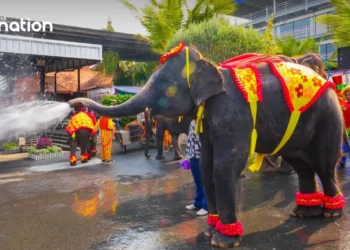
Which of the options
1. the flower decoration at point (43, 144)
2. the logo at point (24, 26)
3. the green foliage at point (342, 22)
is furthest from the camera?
the logo at point (24, 26)

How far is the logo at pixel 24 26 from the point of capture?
15.5 meters

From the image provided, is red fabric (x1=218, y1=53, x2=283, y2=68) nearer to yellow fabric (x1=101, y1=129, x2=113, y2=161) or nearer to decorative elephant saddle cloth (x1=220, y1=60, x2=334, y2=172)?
decorative elephant saddle cloth (x1=220, y1=60, x2=334, y2=172)

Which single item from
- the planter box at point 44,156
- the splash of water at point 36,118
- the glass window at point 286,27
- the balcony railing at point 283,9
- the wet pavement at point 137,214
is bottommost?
the wet pavement at point 137,214

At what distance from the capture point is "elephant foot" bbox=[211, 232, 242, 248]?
379 cm

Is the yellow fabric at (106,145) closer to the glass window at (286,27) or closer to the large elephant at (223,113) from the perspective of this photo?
the large elephant at (223,113)

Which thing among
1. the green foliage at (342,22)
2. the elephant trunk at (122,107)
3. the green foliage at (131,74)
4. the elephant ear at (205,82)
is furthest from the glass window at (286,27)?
the elephant trunk at (122,107)

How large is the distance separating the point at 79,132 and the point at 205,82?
6867 mm

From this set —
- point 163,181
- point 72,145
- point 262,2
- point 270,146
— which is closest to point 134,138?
point 72,145

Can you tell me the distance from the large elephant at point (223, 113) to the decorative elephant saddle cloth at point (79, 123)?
6269 millimetres

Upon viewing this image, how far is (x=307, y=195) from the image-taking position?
15.2ft

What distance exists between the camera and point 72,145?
10.1 m

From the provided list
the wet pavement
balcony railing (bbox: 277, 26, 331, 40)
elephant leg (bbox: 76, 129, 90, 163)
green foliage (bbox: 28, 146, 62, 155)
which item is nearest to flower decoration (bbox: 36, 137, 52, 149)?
green foliage (bbox: 28, 146, 62, 155)

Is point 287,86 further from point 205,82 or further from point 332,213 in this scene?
point 332,213

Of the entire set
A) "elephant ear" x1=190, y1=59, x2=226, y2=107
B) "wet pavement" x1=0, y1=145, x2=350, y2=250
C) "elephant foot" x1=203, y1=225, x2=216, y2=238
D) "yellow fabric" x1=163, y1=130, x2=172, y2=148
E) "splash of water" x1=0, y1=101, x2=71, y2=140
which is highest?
"elephant ear" x1=190, y1=59, x2=226, y2=107
